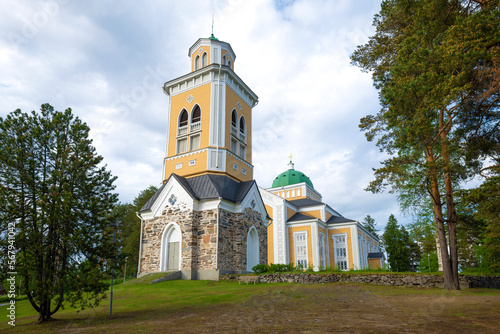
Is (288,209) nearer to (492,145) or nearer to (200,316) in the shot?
(492,145)

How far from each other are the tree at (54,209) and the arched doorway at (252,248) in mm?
13696

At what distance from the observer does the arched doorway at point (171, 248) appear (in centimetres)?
2002

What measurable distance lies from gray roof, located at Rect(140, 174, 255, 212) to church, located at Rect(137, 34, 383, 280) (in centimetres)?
6

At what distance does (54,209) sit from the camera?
805 cm

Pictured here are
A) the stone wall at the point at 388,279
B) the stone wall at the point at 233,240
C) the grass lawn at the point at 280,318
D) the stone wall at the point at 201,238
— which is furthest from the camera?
the stone wall at the point at 233,240

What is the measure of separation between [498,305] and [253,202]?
15307mm

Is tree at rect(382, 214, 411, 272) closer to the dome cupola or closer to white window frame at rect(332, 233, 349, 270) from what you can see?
the dome cupola

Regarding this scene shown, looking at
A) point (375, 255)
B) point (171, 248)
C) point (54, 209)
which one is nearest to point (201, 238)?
point (171, 248)

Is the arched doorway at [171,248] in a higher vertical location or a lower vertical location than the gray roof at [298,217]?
lower

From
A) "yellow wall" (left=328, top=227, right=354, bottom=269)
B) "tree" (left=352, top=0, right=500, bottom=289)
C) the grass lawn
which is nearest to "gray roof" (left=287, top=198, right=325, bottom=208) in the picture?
"yellow wall" (left=328, top=227, right=354, bottom=269)

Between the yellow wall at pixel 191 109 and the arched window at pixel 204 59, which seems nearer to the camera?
the yellow wall at pixel 191 109

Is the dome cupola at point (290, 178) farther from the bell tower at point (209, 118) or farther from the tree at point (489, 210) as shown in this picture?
the tree at point (489, 210)

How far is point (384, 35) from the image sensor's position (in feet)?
53.5

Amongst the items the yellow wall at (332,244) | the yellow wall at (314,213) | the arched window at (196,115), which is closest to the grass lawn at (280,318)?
the arched window at (196,115)
